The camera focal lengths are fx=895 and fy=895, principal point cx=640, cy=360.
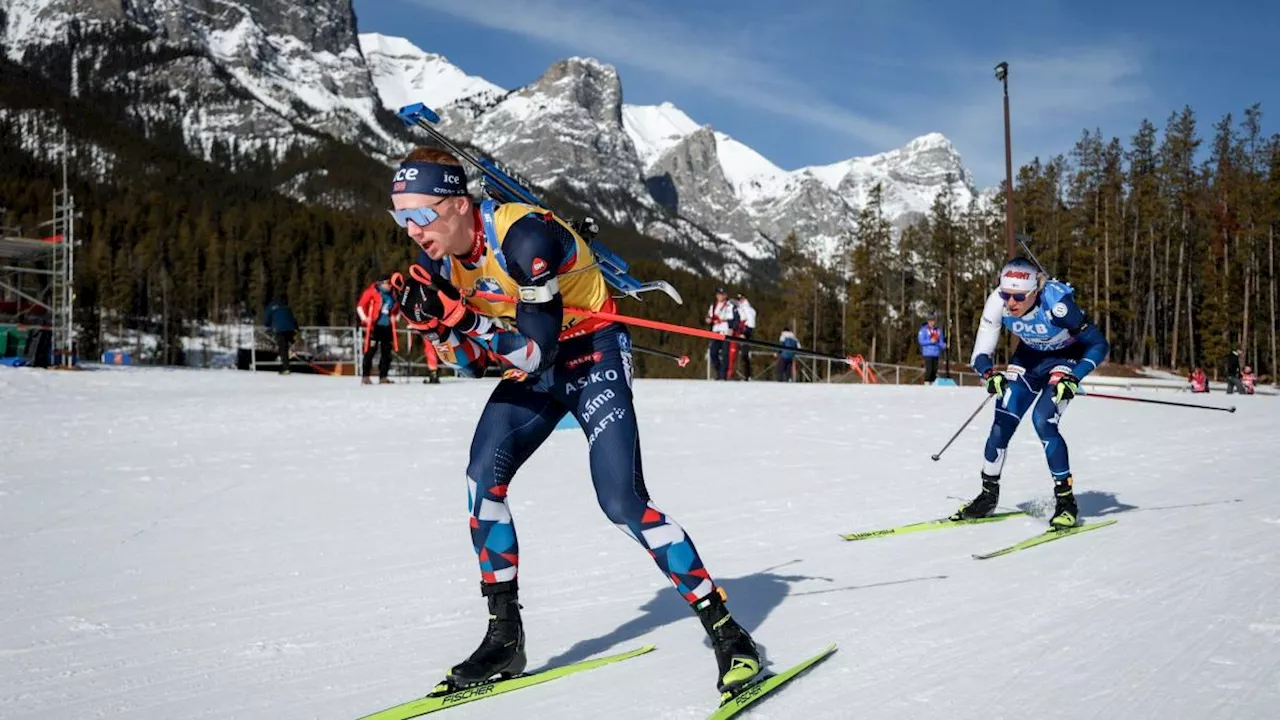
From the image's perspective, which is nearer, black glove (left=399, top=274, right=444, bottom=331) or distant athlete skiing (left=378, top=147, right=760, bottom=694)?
black glove (left=399, top=274, right=444, bottom=331)

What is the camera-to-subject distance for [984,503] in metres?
6.95

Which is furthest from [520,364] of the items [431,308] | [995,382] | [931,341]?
[931,341]

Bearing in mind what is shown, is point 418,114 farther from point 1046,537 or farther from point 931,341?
point 931,341

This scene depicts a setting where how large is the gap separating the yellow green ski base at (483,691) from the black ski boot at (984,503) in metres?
3.86

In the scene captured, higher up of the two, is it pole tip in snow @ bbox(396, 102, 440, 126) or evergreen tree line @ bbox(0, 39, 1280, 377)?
evergreen tree line @ bbox(0, 39, 1280, 377)

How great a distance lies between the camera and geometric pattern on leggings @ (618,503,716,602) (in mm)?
3518

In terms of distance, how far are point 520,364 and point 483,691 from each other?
1269mm

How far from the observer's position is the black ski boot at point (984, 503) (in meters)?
6.84

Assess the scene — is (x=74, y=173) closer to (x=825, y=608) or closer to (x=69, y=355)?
(x=69, y=355)

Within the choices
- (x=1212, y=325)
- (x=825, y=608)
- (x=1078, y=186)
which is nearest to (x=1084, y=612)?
(x=825, y=608)

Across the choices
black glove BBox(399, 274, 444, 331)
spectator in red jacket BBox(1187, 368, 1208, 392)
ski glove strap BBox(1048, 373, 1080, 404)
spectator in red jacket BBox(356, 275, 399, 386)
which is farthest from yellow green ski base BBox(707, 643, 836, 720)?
spectator in red jacket BBox(1187, 368, 1208, 392)

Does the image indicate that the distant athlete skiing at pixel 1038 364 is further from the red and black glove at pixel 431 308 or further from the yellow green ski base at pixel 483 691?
the red and black glove at pixel 431 308

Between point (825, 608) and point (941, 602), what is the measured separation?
0.59m

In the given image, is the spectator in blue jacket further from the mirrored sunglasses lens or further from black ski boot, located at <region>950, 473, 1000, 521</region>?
the mirrored sunglasses lens
